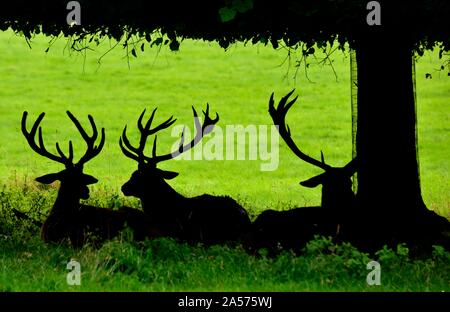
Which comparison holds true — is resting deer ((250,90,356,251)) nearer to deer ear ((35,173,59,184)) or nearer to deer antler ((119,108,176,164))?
deer antler ((119,108,176,164))

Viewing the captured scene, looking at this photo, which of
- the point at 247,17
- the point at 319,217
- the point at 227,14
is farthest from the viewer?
the point at 319,217

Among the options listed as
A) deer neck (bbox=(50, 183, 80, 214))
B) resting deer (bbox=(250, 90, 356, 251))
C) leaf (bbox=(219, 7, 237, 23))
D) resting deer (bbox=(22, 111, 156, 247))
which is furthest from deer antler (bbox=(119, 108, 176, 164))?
leaf (bbox=(219, 7, 237, 23))

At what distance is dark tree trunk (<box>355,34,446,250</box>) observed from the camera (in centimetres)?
1074

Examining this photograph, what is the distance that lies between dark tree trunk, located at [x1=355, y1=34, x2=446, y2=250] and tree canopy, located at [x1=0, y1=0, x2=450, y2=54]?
0.83 feet

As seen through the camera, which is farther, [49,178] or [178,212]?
[178,212]

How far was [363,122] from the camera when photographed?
1095 centimetres

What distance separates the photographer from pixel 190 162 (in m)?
22.1

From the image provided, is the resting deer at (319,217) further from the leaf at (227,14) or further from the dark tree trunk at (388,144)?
the leaf at (227,14)

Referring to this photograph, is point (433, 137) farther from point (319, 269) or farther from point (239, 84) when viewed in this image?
point (319, 269)

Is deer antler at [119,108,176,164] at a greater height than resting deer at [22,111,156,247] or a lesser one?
greater

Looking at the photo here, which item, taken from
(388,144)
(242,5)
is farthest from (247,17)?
(388,144)

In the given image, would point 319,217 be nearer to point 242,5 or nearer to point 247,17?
point 247,17

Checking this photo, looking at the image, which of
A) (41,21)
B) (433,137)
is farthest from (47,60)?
(41,21)

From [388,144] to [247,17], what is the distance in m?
2.06
